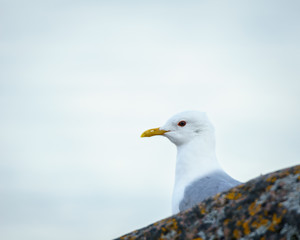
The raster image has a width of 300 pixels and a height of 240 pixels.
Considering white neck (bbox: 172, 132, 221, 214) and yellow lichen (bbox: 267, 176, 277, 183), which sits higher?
white neck (bbox: 172, 132, 221, 214)

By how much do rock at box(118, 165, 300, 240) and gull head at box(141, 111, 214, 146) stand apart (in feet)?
26.2

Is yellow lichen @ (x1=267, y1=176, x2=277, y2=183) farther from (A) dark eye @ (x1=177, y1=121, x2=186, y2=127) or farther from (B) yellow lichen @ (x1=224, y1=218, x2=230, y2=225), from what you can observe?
(A) dark eye @ (x1=177, y1=121, x2=186, y2=127)

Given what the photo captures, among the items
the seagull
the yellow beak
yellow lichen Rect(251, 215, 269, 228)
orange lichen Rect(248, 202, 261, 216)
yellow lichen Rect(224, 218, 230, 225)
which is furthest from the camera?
the yellow beak

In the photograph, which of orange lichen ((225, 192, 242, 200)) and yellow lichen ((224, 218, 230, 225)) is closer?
yellow lichen ((224, 218, 230, 225))

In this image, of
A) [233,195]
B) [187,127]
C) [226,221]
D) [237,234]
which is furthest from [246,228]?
[187,127]

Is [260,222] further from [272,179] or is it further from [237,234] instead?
[272,179]

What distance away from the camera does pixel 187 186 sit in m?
10.6

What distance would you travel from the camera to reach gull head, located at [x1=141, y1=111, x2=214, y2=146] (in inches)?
469

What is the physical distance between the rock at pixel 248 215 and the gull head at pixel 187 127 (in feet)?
26.2

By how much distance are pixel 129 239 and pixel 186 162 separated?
7470 millimetres

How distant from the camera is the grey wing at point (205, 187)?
9477 mm

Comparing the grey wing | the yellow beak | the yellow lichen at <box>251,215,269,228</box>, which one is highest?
the yellow beak

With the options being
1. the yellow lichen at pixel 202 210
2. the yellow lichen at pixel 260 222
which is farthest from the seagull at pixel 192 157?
the yellow lichen at pixel 260 222

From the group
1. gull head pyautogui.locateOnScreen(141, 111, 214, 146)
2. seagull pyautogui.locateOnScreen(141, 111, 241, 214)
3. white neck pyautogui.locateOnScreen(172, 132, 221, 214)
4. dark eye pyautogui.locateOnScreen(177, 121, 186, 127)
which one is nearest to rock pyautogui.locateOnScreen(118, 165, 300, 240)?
seagull pyautogui.locateOnScreen(141, 111, 241, 214)
